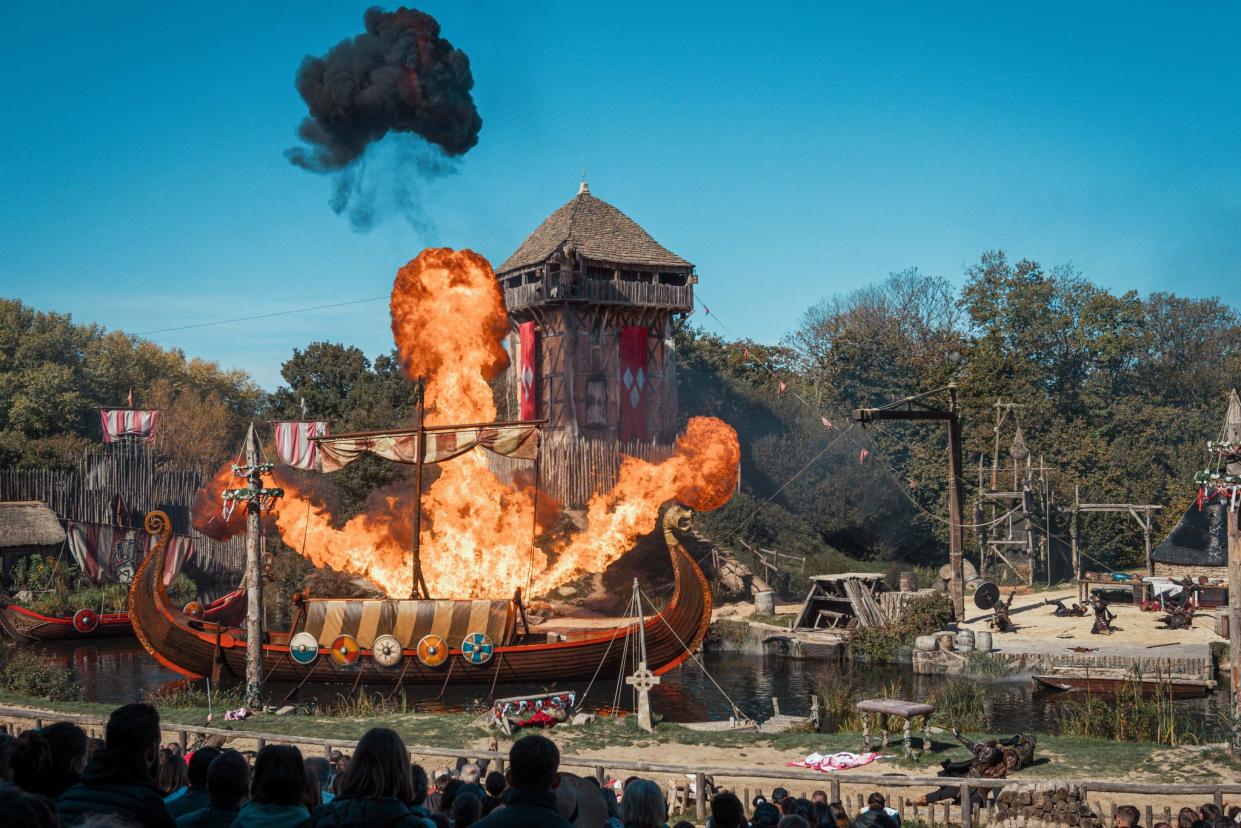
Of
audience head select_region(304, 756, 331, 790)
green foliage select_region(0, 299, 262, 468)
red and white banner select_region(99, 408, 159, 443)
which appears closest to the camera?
audience head select_region(304, 756, 331, 790)

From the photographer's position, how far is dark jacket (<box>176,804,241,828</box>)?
209 inches

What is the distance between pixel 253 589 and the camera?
890 inches

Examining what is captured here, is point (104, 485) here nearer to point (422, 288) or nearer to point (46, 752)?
point (422, 288)

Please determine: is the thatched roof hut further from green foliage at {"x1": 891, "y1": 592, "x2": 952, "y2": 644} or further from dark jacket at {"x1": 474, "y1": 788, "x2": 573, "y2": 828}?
dark jacket at {"x1": 474, "y1": 788, "x2": 573, "y2": 828}

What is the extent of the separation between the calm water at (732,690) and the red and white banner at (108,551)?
7225 millimetres

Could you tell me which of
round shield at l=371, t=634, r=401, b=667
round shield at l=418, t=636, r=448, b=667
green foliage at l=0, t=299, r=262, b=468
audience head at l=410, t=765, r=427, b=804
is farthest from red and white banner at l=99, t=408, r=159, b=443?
audience head at l=410, t=765, r=427, b=804

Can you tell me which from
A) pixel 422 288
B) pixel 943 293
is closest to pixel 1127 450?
pixel 943 293

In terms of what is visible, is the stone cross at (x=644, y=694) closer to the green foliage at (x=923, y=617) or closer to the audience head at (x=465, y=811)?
the audience head at (x=465, y=811)

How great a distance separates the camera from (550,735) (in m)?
18.1

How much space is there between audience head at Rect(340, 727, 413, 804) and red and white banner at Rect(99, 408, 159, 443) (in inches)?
1812

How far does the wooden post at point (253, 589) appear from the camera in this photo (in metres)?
22.2

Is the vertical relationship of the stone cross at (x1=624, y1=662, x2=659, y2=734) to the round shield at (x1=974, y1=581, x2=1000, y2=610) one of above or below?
below

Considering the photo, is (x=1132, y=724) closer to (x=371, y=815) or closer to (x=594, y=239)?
(x=371, y=815)

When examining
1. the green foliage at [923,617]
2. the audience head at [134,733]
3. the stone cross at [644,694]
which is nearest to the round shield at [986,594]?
the green foliage at [923,617]
